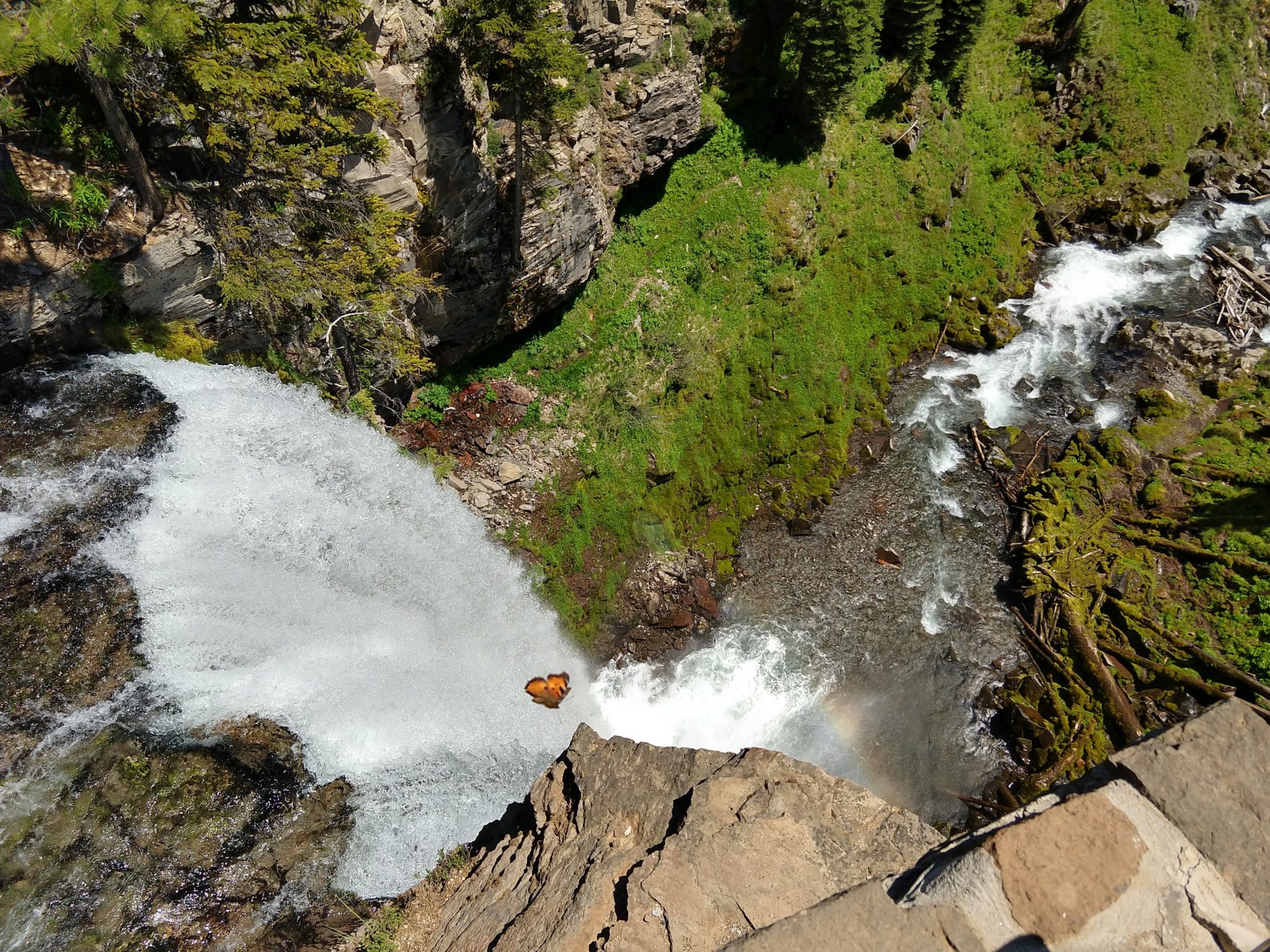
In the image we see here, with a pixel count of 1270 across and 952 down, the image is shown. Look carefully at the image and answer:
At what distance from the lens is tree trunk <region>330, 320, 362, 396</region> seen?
14703 mm

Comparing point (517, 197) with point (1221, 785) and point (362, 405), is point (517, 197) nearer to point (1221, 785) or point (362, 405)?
point (362, 405)

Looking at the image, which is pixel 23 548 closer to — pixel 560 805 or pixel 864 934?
pixel 560 805

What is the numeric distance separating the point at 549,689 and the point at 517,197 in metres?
12.0

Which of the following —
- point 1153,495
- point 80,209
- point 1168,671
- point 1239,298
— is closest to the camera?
point 80,209

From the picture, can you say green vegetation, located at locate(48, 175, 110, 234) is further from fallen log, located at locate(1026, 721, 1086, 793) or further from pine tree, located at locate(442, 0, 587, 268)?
fallen log, located at locate(1026, 721, 1086, 793)

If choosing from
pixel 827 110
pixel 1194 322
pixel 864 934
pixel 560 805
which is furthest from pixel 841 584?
pixel 1194 322

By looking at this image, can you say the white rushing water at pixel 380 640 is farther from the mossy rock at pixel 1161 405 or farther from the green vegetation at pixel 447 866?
the mossy rock at pixel 1161 405

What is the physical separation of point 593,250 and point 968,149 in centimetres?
1697

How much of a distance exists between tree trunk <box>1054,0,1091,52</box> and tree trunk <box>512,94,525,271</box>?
2585 cm

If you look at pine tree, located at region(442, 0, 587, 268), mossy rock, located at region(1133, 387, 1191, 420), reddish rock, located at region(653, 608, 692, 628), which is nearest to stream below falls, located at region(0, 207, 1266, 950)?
mossy rock, located at region(1133, 387, 1191, 420)

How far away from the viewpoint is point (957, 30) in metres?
24.4

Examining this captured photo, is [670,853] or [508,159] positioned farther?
[508,159]

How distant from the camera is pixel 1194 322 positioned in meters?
23.6

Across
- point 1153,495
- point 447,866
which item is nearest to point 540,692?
point 447,866
